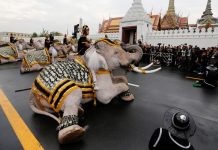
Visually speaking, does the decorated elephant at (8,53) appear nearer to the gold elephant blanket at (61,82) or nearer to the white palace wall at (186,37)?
the gold elephant blanket at (61,82)

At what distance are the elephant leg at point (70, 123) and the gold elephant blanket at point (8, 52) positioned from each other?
35.5ft

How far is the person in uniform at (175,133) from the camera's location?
168 centimetres

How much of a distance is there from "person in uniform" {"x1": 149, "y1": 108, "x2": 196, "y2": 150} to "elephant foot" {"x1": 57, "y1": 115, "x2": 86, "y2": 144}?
877 millimetres

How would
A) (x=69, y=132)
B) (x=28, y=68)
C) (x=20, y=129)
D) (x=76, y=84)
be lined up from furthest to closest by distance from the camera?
(x=28, y=68) → (x=76, y=84) → (x=20, y=129) → (x=69, y=132)

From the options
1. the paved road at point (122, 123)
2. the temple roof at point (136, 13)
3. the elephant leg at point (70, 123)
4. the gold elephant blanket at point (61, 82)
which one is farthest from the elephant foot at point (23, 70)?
the temple roof at point (136, 13)

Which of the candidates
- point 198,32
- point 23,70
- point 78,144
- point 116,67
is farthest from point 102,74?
point 198,32

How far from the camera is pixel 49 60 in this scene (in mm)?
9242

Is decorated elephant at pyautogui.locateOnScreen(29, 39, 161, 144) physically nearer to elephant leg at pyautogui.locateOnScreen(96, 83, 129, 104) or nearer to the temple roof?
elephant leg at pyautogui.locateOnScreen(96, 83, 129, 104)

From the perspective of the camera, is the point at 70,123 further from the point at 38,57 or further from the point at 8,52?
the point at 8,52

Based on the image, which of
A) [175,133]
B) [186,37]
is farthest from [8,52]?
[186,37]

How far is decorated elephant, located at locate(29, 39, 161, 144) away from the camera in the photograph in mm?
2517

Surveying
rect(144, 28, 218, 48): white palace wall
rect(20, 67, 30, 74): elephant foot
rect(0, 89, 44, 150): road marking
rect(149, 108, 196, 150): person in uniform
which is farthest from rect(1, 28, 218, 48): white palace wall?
rect(0, 89, 44, 150): road marking

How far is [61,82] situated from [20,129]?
86 cm

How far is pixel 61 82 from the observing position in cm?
274
